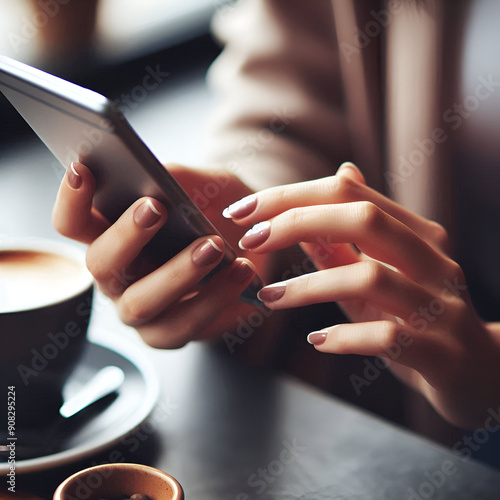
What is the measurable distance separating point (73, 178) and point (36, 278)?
3.5 inches

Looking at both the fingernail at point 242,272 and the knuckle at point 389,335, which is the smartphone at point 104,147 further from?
the knuckle at point 389,335

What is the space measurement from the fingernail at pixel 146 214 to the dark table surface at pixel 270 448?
138 millimetres

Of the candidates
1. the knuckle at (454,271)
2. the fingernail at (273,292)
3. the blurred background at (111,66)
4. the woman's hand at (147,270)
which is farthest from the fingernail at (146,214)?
the blurred background at (111,66)

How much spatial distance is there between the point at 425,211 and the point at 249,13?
1.40 feet

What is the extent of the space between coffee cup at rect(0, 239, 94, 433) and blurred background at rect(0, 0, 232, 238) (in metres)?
0.30

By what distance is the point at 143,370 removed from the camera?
1.38 feet

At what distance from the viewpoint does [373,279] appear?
371 millimetres

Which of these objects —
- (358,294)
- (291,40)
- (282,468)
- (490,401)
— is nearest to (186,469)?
(282,468)

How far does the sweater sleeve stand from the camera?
2.49 ft

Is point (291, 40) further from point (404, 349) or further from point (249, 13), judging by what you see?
point (404, 349)

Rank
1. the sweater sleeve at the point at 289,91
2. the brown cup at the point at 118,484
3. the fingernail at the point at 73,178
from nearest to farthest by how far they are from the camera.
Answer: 1. the brown cup at the point at 118,484
2. the fingernail at the point at 73,178
3. the sweater sleeve at the point at 289,91

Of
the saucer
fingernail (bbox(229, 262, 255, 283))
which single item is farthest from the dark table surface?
fingernail (bbox(229, 262, 255, 283))

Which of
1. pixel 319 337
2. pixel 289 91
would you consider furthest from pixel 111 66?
pixel 319 337

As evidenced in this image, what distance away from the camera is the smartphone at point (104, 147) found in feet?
0.88
